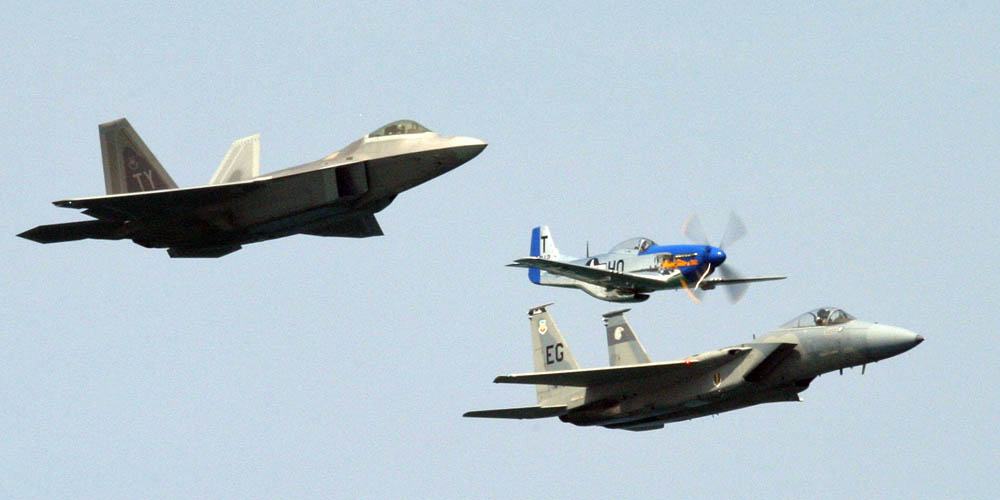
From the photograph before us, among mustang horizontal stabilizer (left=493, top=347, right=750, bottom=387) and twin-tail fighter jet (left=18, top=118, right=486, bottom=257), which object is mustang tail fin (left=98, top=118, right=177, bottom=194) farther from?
mustang horizontal stabilizer (left=493, top=347, right=750, bottom=387)

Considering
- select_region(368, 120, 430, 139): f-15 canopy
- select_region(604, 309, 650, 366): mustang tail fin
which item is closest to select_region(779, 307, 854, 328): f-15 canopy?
select_region(604, 309, 650, 366): mustang tail fin

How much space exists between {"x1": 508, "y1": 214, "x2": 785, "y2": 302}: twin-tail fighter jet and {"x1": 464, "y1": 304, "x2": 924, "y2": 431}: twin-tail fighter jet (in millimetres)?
6995

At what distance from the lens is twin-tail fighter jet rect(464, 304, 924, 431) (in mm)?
42438

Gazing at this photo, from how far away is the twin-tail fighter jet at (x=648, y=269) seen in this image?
2078 inches

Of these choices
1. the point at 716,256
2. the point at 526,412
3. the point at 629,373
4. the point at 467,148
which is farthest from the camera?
the point at 716,256

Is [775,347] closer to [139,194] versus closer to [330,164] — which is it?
[330,164]

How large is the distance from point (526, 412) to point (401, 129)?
395 inches

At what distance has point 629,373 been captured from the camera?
44844mm

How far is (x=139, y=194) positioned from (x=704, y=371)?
54.4ft

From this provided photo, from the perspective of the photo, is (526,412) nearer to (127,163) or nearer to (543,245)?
(127,163)

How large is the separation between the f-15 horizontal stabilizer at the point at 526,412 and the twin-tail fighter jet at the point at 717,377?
30 mm

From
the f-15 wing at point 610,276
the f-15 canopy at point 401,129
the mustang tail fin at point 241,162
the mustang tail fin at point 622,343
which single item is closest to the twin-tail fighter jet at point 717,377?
the mustang tail fin at point 622,343

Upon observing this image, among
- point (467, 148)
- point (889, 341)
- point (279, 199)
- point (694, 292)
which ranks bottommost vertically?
point (889, 341)

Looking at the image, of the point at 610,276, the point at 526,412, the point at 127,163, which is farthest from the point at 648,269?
the point at 127,163
